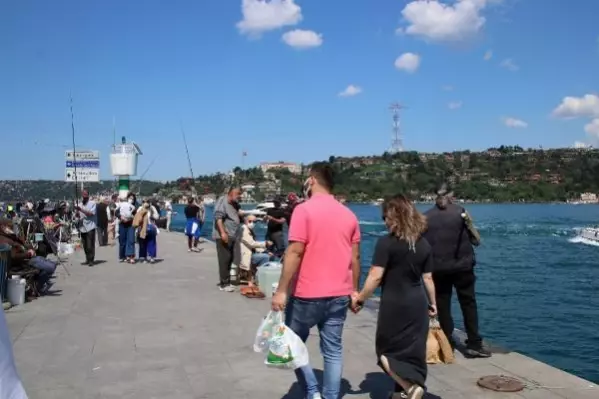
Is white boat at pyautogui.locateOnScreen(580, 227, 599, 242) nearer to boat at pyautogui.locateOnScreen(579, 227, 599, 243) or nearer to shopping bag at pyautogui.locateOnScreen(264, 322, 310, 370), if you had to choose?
boat at pyautogui.locateOnScreen(579, 227, 599, 243)

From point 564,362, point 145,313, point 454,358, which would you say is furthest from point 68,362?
point 564,362

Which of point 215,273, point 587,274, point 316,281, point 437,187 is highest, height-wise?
point 437,187

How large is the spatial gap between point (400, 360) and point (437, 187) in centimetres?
257

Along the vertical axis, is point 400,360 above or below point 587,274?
above

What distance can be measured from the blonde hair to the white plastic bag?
3.68ft

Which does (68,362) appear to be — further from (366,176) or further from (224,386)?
(366,176)

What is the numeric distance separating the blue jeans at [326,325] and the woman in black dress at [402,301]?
21 cm

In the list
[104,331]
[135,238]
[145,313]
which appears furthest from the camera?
[135,238]

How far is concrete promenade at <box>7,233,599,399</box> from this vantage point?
551cm

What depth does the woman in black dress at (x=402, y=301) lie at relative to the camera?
474 centimetres

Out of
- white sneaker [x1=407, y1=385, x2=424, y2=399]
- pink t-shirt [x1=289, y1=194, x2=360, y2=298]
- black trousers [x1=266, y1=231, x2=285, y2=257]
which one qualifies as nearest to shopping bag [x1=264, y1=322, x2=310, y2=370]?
pink t-shirt [x1=289, y1=194, x2=360, y2=298]

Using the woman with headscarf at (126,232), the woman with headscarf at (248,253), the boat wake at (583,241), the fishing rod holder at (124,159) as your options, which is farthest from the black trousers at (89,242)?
the boat wake at (583,241)

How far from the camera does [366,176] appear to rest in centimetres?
15488

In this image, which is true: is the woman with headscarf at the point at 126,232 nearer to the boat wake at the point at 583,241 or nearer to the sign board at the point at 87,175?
the sign board at the point at 87,175
